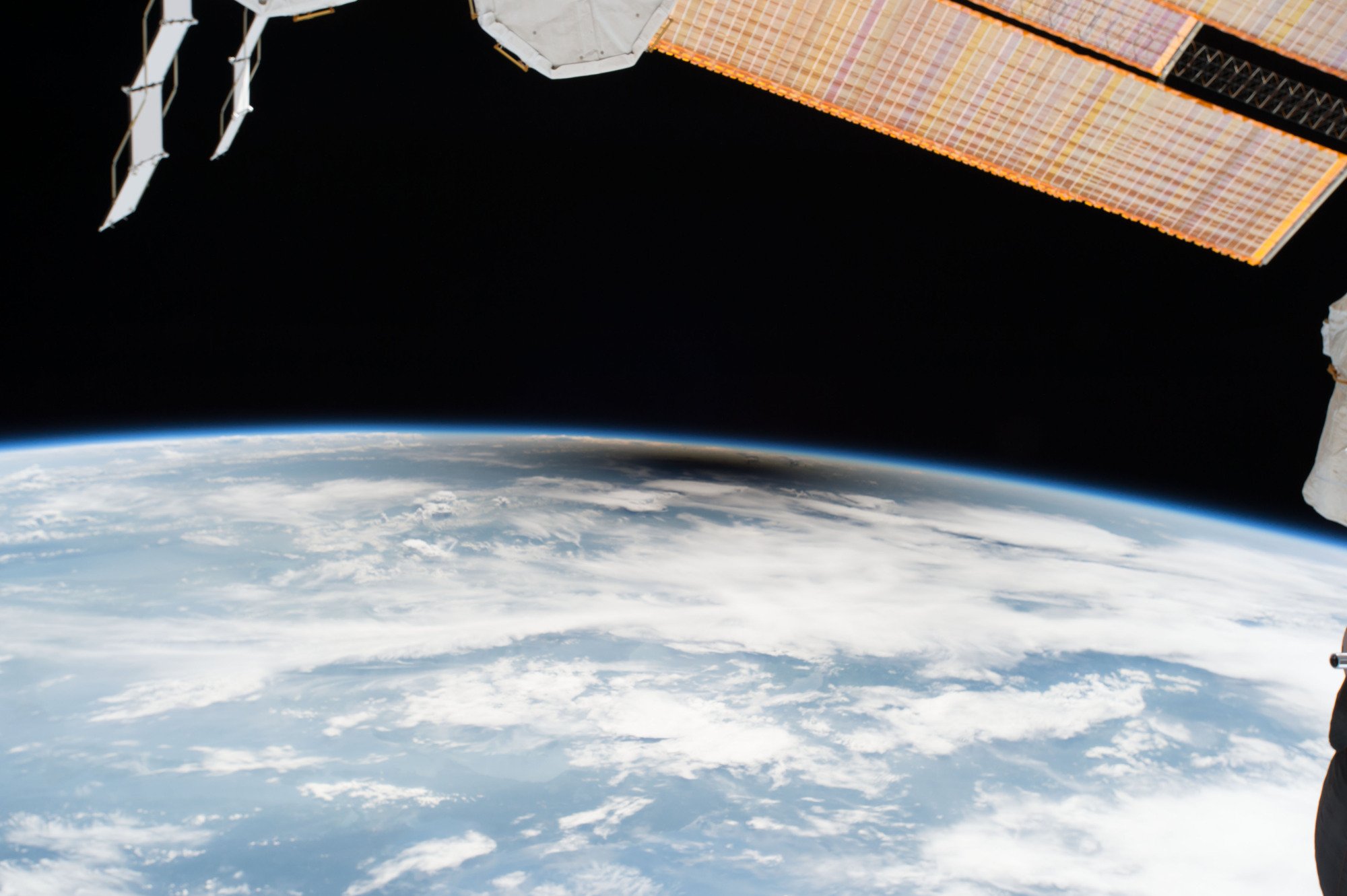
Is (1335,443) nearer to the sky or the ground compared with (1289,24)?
nearer to the ground

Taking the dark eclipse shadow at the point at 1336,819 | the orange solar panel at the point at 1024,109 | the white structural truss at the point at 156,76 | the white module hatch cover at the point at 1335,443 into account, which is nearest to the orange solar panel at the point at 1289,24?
the orange solar panel at the point at 1024,109

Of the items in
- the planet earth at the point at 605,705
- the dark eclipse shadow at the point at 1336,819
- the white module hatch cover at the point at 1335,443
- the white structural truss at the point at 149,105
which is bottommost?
the planet earth at the point at 605,705

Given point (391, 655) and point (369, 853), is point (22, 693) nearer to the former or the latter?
point (391, 655)

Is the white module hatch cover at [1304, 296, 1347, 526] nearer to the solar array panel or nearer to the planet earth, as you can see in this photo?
the solar array panel

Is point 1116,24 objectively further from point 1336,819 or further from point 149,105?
point 149,105

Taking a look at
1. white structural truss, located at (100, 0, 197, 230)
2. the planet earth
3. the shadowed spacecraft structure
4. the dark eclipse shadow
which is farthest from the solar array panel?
the planet earth

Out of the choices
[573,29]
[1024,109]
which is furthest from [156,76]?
[1024,109]

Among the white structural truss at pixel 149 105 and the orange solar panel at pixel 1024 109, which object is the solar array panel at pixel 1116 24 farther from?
the white structural truss at pixel 149 105
